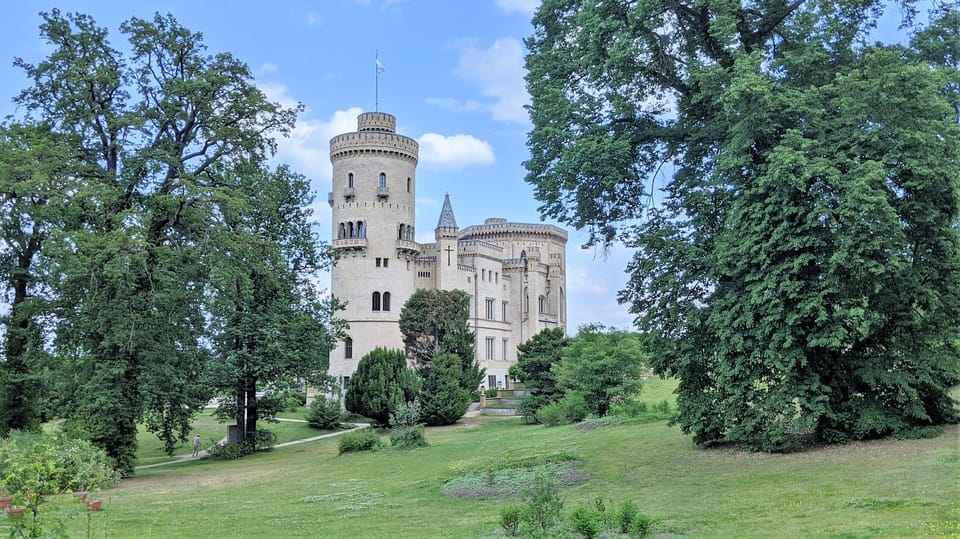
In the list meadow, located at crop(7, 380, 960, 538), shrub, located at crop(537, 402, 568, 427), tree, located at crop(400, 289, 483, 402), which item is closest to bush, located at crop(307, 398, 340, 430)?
tree, located at crop(400, 289, 483, 402)

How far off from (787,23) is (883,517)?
11962mm

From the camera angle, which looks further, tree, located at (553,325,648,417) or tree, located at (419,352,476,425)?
tree, located at (419,352,476,425)

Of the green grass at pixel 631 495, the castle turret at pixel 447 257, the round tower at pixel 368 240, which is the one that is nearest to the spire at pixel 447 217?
the castle turret at pixel 447 257

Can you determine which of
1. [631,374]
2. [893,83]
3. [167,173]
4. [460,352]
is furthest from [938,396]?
[460,352]

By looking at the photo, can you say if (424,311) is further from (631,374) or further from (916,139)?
(916,139)

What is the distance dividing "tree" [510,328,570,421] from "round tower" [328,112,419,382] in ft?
41.8

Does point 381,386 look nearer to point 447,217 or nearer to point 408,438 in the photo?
point 408,438

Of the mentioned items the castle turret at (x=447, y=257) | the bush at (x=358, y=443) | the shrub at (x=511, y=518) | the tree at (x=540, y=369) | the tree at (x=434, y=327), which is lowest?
the bush at (x=358, y=443)

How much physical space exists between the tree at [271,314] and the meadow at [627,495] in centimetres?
933

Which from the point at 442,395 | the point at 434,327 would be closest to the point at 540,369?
the point at 442,395

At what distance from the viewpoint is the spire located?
68875mm

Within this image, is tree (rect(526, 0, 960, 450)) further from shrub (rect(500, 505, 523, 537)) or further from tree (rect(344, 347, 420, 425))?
tree (rect(344, 347, 420, 425))

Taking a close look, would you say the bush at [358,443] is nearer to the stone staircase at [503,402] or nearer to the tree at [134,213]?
the tree at [134,213]

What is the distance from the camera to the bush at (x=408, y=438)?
31572 millimetres
